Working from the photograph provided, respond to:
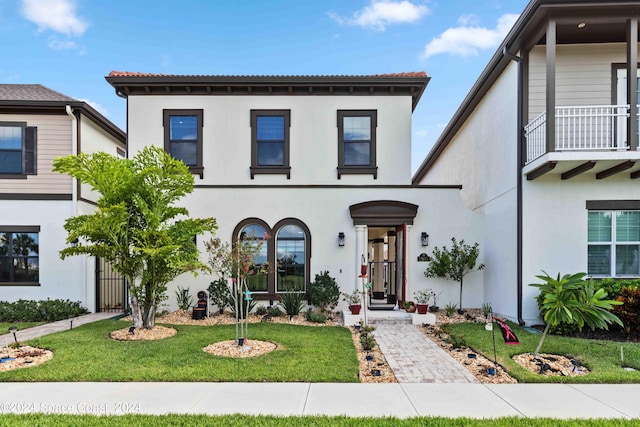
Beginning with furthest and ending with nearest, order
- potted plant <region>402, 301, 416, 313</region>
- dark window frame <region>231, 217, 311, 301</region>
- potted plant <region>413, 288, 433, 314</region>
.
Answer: dark window frame <region>231, 217, 311, 301</region> → potted plant <region>413, 288, 433, 314</region> → potted plant <region>402, 301, 416, 313</region>

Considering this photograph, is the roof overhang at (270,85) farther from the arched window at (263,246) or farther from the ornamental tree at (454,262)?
the ornamental tree at (454,262)

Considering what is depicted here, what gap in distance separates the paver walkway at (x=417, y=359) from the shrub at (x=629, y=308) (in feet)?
13.1

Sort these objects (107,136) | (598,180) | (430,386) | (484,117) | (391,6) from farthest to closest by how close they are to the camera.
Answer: (391,6) → (107,136) → (484,117) → (598,180) → (430,386)

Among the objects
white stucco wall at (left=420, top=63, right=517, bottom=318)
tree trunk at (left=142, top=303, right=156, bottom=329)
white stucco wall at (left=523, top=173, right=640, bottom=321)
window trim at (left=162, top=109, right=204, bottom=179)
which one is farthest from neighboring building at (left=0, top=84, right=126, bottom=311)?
white stucco wall at (left=523, top=173, right=640, bottom=321)

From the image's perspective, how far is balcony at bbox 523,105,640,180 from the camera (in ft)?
25.1

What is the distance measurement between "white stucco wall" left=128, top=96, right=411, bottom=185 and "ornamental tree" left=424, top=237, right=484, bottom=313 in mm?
2345

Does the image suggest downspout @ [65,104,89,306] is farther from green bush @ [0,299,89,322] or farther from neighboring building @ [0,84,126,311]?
green bush @ [0,299,89,322]

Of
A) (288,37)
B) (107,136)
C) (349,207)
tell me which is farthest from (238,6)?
(349,207)

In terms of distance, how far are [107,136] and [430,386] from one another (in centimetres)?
1289

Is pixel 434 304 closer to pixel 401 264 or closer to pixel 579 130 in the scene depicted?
pixel 401 264

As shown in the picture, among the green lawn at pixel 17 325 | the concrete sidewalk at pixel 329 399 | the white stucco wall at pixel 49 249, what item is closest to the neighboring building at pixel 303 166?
the white stucco wall at pixel 49 249

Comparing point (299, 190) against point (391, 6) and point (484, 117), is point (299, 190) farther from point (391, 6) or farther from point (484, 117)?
point (391, 6)

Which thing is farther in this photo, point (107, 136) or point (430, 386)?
point (107, 136)

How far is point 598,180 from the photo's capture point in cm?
881
